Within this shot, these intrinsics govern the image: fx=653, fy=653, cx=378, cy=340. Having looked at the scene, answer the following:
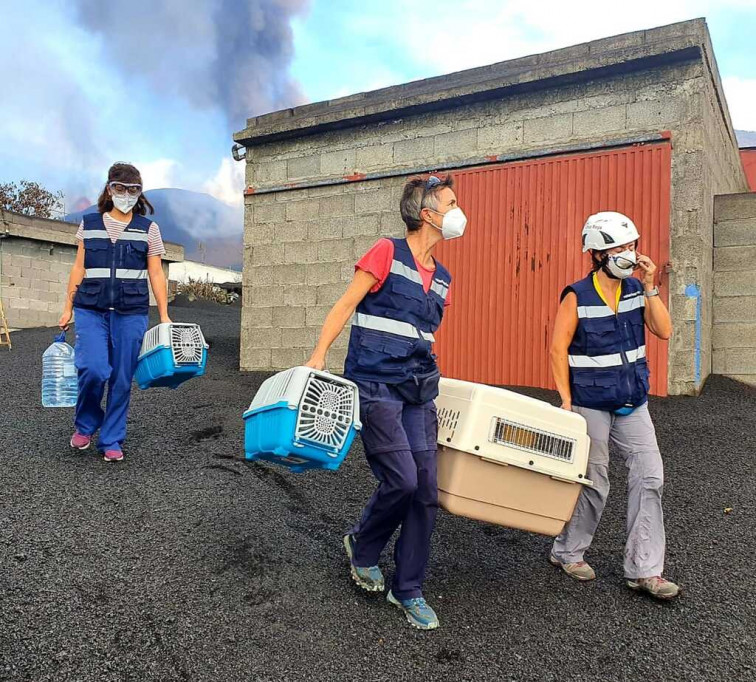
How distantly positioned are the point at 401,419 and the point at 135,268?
108 inches

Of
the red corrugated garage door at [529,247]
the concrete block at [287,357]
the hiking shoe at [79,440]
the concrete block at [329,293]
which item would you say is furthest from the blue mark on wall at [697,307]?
the hiking shoe at [79,440]

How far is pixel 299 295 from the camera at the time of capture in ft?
30.2

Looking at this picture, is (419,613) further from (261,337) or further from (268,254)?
(268,254)

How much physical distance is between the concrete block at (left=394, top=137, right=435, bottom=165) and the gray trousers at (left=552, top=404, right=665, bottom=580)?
587 cm

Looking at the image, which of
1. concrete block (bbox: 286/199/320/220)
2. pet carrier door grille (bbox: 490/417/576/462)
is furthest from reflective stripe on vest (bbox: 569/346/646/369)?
concrete block (bbox: 286/199/320/220)

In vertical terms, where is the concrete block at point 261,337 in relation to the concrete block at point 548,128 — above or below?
below

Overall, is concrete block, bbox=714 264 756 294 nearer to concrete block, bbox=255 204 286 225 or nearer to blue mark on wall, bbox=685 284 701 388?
blue mark on wall, bbox=685 284 701 388

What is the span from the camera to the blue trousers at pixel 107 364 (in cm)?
444

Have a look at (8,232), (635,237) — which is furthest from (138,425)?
(8,232)

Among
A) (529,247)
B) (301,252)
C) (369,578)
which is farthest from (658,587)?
(301,252)

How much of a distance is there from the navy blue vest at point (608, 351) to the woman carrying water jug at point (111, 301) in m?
2.81

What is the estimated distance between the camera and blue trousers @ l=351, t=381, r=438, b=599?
263 centimetres

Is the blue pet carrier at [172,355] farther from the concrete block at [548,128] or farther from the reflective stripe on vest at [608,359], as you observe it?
the concrete block at [548,128]

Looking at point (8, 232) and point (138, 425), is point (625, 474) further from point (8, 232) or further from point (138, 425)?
point (8, 232)
